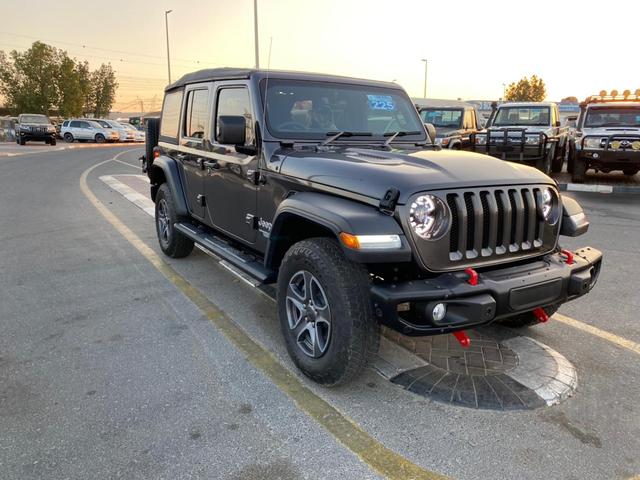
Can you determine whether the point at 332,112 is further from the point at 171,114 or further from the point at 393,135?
the point at 171,114

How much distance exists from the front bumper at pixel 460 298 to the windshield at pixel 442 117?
42.7 feet

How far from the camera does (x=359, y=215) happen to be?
9.11 ft

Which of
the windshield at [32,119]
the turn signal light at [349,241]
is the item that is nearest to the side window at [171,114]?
the turn signal light at [349,241]

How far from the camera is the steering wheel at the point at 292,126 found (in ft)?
12.8

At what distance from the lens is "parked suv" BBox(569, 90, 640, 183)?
430 inches

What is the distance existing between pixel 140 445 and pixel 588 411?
7.99 feet

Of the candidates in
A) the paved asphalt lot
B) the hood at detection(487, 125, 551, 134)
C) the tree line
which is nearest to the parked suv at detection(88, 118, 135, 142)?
the tree line

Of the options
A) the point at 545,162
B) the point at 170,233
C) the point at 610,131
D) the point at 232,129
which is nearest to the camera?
the point at 232,129

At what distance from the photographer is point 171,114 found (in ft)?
19.1

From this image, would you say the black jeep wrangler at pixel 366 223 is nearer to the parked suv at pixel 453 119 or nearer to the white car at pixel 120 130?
the parked suv at pixel 453 119

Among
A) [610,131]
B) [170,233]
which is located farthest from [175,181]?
[610,131]

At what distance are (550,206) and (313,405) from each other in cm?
196

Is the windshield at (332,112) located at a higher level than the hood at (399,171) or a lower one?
higher

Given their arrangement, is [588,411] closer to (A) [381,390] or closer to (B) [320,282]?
(A) [381,390]
